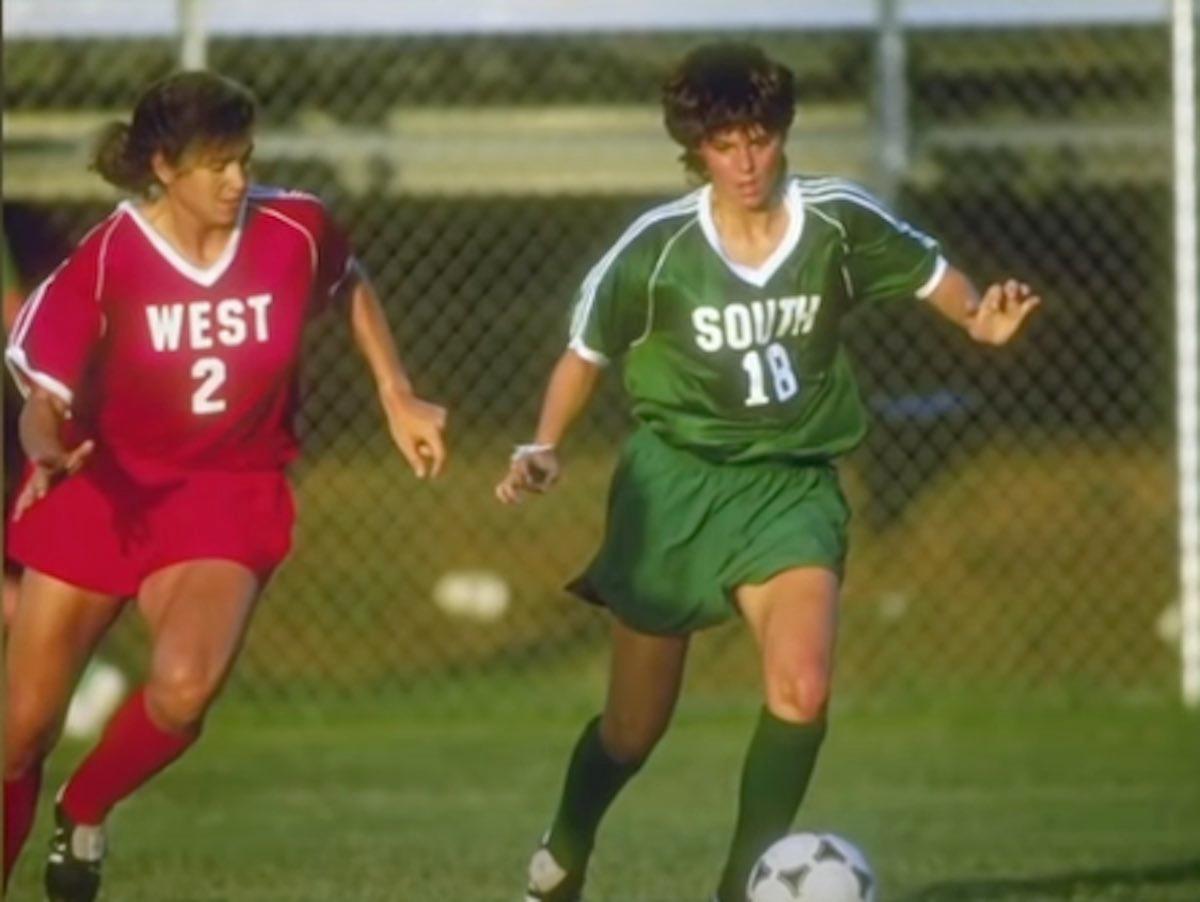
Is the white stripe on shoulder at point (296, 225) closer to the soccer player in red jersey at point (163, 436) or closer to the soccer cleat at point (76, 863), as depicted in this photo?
the soccer player in red jersey at point (163, 436)

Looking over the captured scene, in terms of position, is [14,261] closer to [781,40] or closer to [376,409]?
[376,409]

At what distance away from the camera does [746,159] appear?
655 cm

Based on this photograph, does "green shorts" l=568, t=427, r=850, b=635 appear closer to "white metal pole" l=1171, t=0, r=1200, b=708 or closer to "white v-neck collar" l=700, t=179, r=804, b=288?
"white v-neck collar" l=700, t=179, r=804, b=288

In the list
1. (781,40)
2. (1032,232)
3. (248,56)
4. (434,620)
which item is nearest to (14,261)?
(248,56)

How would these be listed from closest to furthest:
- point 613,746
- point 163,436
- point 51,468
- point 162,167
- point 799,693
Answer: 1. point 51,468
2. point 799,693
3. point 162,167
4. point 163,436
5. point 613,746

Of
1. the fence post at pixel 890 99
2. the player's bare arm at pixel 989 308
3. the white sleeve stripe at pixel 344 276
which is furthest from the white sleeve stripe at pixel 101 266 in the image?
the fence post at pixel 890 99

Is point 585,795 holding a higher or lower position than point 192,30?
lower

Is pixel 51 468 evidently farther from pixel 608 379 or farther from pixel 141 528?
pixel 608 379

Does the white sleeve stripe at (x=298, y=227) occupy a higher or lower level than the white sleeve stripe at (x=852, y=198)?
lower

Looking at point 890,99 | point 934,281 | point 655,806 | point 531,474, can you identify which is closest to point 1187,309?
point 890,99

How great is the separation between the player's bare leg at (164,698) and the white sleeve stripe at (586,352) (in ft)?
2.51

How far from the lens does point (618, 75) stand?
1223cm

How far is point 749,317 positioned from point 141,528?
1.24 m

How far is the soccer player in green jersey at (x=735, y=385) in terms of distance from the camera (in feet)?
21.6
